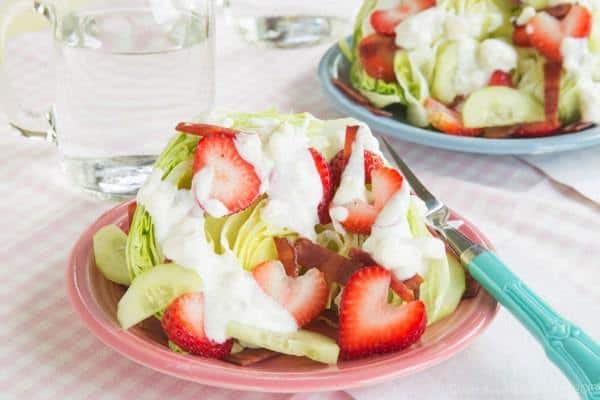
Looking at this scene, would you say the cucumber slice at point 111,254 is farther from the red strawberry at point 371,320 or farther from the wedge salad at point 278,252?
the red strawberry at point 371,320

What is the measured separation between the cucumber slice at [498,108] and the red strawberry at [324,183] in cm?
45

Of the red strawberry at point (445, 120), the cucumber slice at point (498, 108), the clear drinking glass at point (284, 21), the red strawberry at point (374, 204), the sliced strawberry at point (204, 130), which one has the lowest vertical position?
the clear drinking glass at point (284, 21)

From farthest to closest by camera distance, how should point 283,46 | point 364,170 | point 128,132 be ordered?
1. point 283,46
2. point 128,132
3. point 364,170

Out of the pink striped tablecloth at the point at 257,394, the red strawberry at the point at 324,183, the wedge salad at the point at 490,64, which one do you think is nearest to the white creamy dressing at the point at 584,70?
the wedge salad at the point at 490,64

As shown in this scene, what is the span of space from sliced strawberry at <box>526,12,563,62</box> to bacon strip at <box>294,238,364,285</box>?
0.59 m

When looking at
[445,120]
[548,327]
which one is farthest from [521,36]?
[548,327]

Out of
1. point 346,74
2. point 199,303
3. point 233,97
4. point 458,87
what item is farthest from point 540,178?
point 199,303

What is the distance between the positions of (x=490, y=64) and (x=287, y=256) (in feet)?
1.90

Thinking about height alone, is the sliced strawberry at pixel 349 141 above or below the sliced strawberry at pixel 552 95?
above

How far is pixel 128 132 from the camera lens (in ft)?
3.82

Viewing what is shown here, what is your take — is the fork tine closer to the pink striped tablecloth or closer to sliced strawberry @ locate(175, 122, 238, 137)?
the pink striped tablecloth

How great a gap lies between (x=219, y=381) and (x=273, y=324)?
8cm

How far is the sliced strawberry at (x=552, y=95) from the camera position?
1.27 meters

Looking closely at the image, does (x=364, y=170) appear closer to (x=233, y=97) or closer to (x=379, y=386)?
(x=379, y=386)
